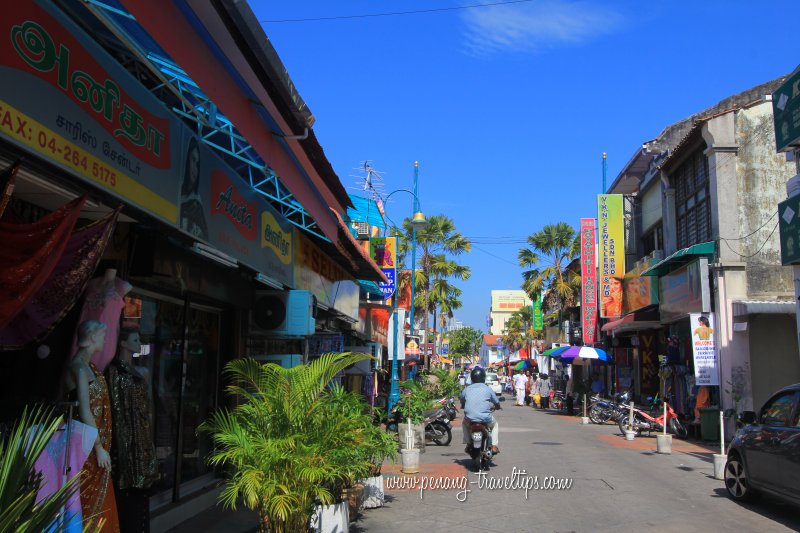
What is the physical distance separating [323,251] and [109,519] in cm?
869

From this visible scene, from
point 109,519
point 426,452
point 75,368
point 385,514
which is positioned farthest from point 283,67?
point 426,452

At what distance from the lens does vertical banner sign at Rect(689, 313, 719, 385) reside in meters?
17.0

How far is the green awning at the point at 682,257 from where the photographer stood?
1792 centimetres

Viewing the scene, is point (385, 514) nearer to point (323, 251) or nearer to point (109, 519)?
point (109, 519)

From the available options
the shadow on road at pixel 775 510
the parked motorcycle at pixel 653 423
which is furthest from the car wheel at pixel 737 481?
the parked motorcycle at pixel 653 423

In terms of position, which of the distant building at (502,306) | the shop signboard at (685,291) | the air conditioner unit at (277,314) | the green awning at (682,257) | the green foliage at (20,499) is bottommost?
the green foliage at (20,499)

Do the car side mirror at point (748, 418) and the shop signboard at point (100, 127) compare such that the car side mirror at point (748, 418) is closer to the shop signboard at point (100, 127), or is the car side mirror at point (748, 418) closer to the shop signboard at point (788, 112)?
the shop signboard at point (788, 112)

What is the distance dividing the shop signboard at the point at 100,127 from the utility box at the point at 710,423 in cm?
1443

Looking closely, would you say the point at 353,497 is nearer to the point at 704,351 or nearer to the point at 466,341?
the point at 704,351

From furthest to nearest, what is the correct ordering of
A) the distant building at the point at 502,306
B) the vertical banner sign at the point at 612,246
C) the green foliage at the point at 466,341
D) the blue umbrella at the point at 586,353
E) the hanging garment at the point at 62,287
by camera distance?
the distant building at the point at 502,306, the green foliage at the point at 466,341, the vertical banner sign at the point at 612,246, the blue umbrella at the point at 586,353, the hanging garment at the point at 62,287

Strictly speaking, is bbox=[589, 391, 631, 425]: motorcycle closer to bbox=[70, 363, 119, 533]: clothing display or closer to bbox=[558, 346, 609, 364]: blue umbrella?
bbox=[558, 346, 609, 364]: blue umbrella

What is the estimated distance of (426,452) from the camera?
1447cm

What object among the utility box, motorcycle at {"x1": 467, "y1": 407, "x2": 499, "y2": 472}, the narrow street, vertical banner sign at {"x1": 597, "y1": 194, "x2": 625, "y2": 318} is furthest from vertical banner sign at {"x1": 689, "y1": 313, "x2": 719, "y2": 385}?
vertical banner sign at {"x1": 597, "y1": 194, "x2": 625, "y2": 318}

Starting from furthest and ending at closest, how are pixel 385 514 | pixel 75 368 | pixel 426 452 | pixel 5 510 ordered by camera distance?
pixel 426 452 → pixel 385 514 → pixel 75 368 → pixel 5 510
